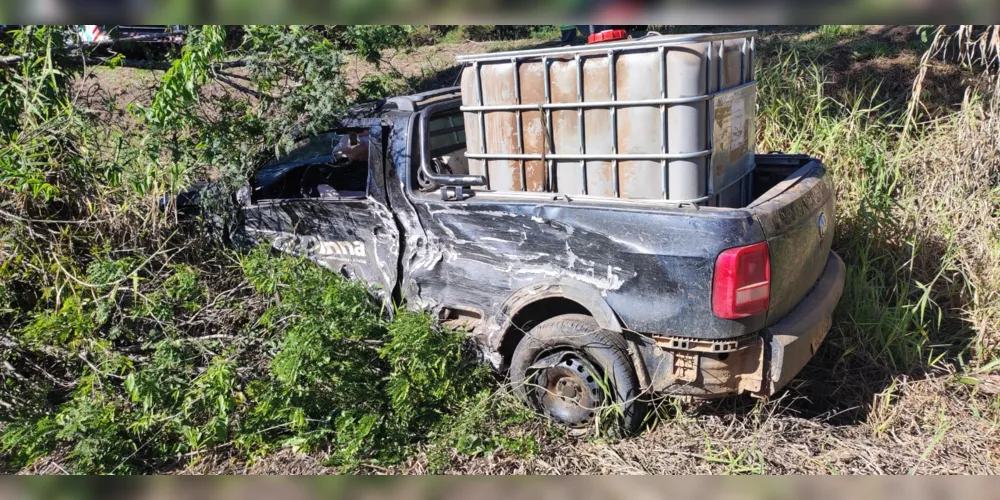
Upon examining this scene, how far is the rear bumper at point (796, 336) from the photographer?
124 inches

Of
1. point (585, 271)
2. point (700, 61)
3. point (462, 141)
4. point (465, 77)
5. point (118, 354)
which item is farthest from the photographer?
point (462, 141)

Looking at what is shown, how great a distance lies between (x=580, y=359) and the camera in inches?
139

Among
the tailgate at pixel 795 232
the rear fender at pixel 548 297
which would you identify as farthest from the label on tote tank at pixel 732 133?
the rear fender at pixel 548 297

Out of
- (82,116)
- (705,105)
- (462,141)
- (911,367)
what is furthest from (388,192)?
(911,367)

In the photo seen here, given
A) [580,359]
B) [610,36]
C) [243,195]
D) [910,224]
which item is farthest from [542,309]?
[910,224]

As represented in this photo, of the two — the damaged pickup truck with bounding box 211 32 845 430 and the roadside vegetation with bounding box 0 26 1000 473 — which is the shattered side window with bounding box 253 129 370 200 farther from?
the damaged pickup truck with bounding box 211 32 845 430

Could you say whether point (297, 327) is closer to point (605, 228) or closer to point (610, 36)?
point (605, 228)

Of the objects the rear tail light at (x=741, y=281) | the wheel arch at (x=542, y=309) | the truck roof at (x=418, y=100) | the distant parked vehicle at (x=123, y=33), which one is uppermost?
the distant parked vehicle at (x=123, y=33)

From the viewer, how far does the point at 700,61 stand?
3049 mm

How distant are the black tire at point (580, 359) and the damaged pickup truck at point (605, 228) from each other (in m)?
0.01

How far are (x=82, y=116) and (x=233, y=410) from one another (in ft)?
7.71

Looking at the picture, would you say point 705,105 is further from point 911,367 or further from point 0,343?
point 0,343

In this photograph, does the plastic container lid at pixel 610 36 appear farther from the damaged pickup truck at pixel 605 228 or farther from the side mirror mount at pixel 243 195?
the side mirror mount at pixel 243 195

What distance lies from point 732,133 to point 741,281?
930mm
